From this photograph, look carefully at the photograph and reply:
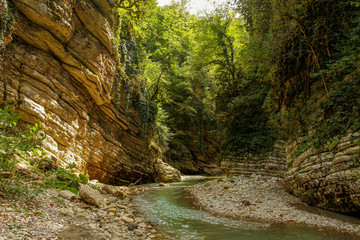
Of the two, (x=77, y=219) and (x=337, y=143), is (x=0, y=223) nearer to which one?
(x=77, y=219)

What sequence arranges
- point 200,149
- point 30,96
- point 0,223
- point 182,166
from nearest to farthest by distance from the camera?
point 0,223
point 30,96
point 182,166
point 200,149

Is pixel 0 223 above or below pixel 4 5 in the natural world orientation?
below

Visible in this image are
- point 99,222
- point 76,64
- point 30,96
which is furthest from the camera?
point 76,64

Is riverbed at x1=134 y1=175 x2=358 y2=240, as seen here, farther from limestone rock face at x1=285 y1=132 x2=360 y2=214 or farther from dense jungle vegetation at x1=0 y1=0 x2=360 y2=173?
dense jungle vegetation at x1=0 y1=0 x2=360 y2=173

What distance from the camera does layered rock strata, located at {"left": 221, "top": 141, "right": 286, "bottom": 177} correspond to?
12883mm

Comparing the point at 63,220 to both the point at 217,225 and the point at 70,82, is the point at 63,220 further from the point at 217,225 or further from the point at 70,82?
the point at 70,82

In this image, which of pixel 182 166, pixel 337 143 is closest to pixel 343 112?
pixel 337 143

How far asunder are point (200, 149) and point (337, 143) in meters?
22.3

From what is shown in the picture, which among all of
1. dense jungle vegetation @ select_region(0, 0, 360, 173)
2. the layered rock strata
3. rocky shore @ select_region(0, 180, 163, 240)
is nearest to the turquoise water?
rocky shore @ select_region(0, 180, 163, 240)

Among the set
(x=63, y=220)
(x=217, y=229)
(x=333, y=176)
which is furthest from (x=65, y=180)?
(x=333, y=176)

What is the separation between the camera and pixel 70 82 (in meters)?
9.23

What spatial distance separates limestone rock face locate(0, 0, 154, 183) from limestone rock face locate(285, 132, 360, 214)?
30.8 ft

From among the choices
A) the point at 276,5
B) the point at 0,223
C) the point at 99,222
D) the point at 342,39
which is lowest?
the point at 99,222

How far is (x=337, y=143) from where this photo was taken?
6.04 meters
